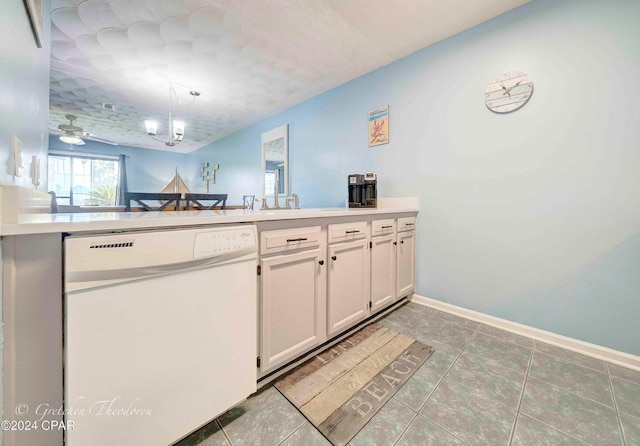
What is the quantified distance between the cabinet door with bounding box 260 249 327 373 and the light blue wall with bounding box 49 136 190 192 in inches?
262

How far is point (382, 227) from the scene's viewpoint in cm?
189

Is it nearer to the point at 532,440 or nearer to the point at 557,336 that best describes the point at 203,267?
the point at 532,440

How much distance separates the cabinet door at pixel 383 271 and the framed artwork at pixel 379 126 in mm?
1137

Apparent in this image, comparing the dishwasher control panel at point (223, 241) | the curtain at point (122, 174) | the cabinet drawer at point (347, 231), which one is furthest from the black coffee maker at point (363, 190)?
the curtain at point (122, 174)

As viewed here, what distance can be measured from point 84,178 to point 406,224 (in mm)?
8066

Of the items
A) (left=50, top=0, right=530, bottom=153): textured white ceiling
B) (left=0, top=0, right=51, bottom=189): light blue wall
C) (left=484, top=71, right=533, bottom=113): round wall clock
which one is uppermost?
(left=50, top=0, right=530, bottom=153): textured white ceiling

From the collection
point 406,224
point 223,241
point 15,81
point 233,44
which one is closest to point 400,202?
point 406,224

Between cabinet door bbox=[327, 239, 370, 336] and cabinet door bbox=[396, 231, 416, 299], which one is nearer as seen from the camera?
cabinet door bbox=[327, 239, 370, 336]

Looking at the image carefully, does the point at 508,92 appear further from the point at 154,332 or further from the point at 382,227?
the point at 154,332

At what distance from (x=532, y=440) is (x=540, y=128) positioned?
1.82 m

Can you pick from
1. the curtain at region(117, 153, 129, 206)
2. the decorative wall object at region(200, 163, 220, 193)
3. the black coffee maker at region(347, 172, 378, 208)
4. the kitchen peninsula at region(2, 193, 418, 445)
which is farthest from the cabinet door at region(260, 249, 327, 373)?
the curtain at region(117, 153, 129, 206)

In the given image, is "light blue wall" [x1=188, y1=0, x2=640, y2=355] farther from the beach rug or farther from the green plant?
the green plant

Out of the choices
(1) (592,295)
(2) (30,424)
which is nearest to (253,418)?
(2) (30,424)

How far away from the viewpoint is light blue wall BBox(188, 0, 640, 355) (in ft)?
4.69
